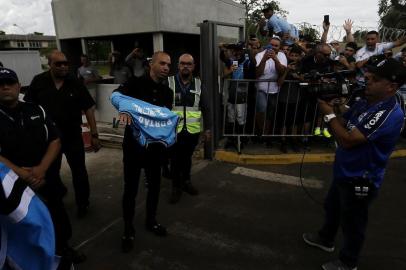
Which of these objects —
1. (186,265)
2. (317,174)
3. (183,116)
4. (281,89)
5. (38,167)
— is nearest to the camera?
(38,167)

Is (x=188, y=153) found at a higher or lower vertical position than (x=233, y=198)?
higher

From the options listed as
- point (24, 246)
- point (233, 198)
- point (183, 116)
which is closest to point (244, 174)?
point (233, 198)

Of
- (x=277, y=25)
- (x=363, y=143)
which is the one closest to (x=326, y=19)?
(x=277, y=25)

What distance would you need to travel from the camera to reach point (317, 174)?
527 cm

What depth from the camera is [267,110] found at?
19.5ft

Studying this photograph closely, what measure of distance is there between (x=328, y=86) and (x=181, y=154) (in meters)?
2.32

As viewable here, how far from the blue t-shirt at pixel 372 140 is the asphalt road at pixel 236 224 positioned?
3.48ft

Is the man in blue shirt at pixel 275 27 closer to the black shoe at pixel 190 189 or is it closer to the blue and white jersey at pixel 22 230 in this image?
the black shoe at pixel 190 189

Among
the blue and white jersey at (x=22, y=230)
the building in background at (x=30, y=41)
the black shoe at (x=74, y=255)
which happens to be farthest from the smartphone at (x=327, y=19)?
the building in background at (x=30, y=41)

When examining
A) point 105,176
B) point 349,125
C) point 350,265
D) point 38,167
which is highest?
point 349,125

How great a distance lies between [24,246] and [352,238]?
2.44 meters

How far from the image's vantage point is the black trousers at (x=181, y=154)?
4.36 metres

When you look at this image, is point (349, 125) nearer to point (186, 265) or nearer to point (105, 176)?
point (186, 265)

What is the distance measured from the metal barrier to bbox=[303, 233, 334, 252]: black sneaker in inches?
109
